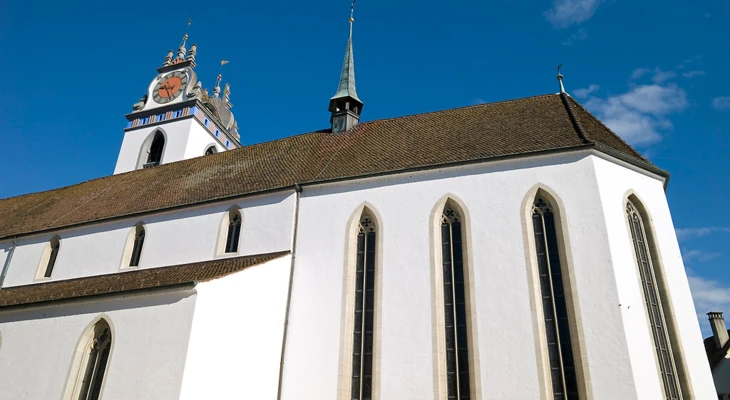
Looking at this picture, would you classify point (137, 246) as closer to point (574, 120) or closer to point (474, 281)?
point (474, 281)

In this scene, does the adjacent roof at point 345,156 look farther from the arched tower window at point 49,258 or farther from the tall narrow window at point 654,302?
the tall narrow window at point 654,302

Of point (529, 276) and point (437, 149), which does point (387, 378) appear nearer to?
point (529, 276)

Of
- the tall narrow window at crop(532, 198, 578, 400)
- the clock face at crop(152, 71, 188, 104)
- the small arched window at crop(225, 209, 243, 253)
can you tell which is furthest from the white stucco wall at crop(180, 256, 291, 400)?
the clock face at crop(152, 71, 188, 104)

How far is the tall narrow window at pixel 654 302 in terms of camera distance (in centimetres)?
973

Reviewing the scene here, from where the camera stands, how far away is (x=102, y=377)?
1078 cm

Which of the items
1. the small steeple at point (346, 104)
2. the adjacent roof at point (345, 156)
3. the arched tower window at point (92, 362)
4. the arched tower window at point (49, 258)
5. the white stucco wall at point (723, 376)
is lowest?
the arched tower window at point (92, 362)

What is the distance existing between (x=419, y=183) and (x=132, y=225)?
29.3 feet

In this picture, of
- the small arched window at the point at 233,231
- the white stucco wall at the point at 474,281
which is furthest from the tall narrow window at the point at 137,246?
the white stucco wall at the point at 474,281

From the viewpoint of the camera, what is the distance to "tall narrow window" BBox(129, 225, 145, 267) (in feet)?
49.5

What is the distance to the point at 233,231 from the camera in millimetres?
14172

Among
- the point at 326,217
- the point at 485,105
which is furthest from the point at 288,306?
the point at 485,105

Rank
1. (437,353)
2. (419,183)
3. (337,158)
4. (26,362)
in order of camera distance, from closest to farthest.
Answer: (437,353)
(26,362)
(419,183)
(337,158)

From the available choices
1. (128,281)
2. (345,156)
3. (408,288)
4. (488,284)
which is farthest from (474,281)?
(128,281)

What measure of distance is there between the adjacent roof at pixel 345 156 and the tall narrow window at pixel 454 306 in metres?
1.62
